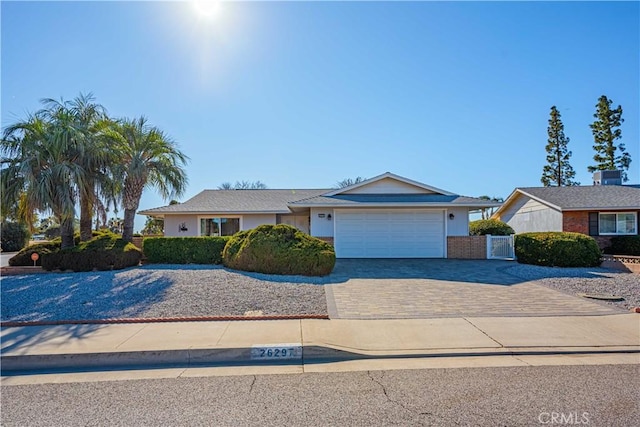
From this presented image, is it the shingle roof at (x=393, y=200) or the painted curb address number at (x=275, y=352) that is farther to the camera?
the shingle roof at (x=393, y=200)

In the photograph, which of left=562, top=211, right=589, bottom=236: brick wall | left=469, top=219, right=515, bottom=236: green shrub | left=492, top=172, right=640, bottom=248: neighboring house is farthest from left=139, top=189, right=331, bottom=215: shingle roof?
left=562, top=211, right=589, bottom=236: brick wall

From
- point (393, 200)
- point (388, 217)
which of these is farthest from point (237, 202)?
point (393, 200)

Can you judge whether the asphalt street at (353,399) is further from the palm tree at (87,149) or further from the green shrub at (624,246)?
the green shrub at (624,246)

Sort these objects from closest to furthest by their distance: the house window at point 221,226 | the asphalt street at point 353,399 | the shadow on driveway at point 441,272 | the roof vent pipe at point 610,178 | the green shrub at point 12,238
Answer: the asphalt street at point 353,399 → the shadow on driveway at point 441,272 → the house window at point 221,226 → the roof vent pipe at point 610,178 → the green shrub at point 12,238

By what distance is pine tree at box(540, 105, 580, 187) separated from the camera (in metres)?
35.4

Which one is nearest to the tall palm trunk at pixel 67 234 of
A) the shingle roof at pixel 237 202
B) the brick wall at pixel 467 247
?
the shingle roof at pixel 237 202

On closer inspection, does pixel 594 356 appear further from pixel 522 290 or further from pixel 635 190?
pixel 635 190

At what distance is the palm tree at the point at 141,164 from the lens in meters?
13.1

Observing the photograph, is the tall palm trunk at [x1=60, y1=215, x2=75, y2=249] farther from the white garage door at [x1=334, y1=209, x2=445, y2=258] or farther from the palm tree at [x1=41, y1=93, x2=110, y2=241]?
the white garage door at [x1=334, y1=209, x2=445, y2=258]

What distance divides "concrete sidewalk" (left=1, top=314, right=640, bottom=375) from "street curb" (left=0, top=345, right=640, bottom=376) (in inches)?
0.5

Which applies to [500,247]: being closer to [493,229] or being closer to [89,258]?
[493,229]

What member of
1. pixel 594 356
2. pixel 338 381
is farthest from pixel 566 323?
pixel 338 381

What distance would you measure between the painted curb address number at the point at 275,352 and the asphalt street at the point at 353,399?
2.06 feet

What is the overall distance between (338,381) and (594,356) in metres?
3.82
